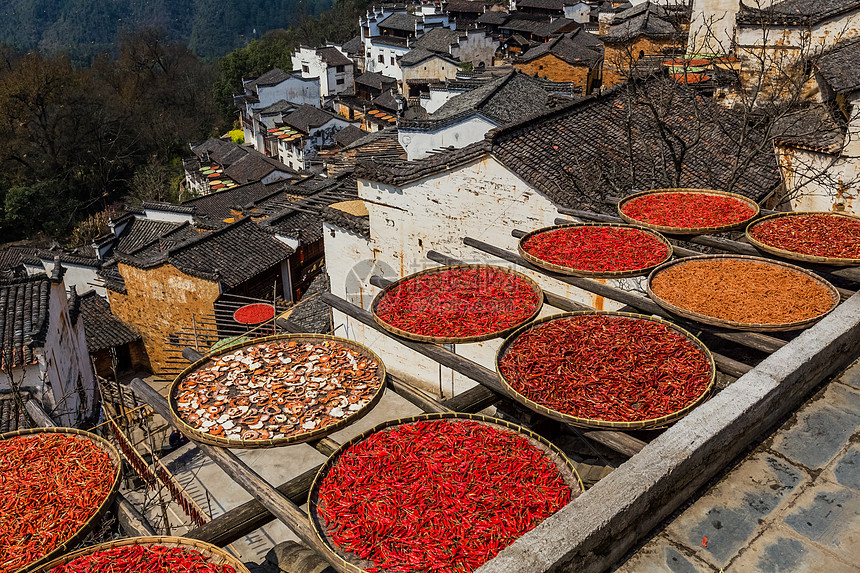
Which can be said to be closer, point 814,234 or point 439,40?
point 814,234

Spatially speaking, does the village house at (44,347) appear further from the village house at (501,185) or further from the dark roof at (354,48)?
the dark roof at (354,48)

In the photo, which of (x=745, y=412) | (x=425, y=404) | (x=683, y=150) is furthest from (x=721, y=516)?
(x=683, y=150)

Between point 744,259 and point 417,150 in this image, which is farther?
point 417,150

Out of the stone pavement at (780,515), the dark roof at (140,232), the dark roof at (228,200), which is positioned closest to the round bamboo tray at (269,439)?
the stone pavement at (780,515)

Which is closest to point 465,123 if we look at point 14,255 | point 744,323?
point 744,323

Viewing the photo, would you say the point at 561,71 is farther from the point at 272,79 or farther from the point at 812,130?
the point at 272,79

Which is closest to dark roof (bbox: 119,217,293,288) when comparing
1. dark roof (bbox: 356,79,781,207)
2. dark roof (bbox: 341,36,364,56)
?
dark roof (bbox: 356,79,781,207)

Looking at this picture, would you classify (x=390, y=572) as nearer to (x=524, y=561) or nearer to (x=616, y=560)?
(x=524, y=561)
